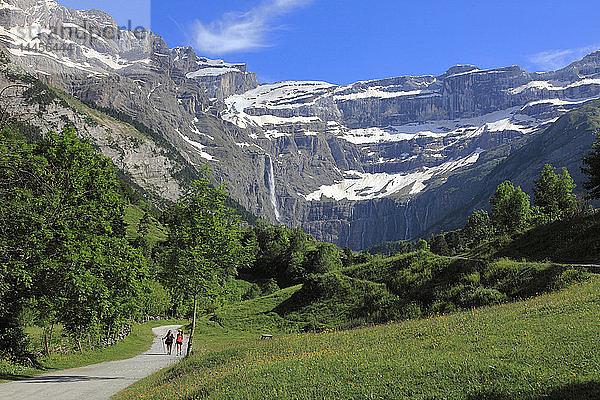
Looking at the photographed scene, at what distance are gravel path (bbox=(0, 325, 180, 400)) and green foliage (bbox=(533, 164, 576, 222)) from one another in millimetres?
65676

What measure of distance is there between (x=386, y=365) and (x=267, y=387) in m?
4.15

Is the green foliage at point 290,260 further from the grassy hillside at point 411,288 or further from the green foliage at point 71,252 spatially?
the green foliage at point 71,252

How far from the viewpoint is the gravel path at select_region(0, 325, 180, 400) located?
58.2ft

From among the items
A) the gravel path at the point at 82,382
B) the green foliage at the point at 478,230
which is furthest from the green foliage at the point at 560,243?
the green foliage at the point at 478,230

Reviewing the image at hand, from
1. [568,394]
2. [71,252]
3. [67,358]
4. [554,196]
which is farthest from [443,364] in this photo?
[554,196]

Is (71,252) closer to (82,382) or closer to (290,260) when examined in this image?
(82,382)

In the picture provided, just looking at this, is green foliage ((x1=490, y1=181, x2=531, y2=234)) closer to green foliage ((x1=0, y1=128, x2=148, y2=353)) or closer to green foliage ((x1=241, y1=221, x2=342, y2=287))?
green foliage ((x1=241, y1=221, x2=342, y2=287))

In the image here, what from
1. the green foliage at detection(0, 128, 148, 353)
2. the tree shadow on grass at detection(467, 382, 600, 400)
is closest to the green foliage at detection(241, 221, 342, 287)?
the green foliage at detection(0, 128, 148, 353)

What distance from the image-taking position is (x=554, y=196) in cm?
6750

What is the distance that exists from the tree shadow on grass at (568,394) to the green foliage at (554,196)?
6566cm

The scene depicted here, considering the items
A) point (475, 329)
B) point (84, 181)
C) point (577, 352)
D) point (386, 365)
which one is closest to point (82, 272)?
point (84, 181)

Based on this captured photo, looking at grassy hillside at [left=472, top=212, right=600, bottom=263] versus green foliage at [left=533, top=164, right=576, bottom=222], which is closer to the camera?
grassy hillside at [left=472, top=212, right=600, bottom=263]

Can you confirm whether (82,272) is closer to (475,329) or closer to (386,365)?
(386,365)

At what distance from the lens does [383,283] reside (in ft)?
117
